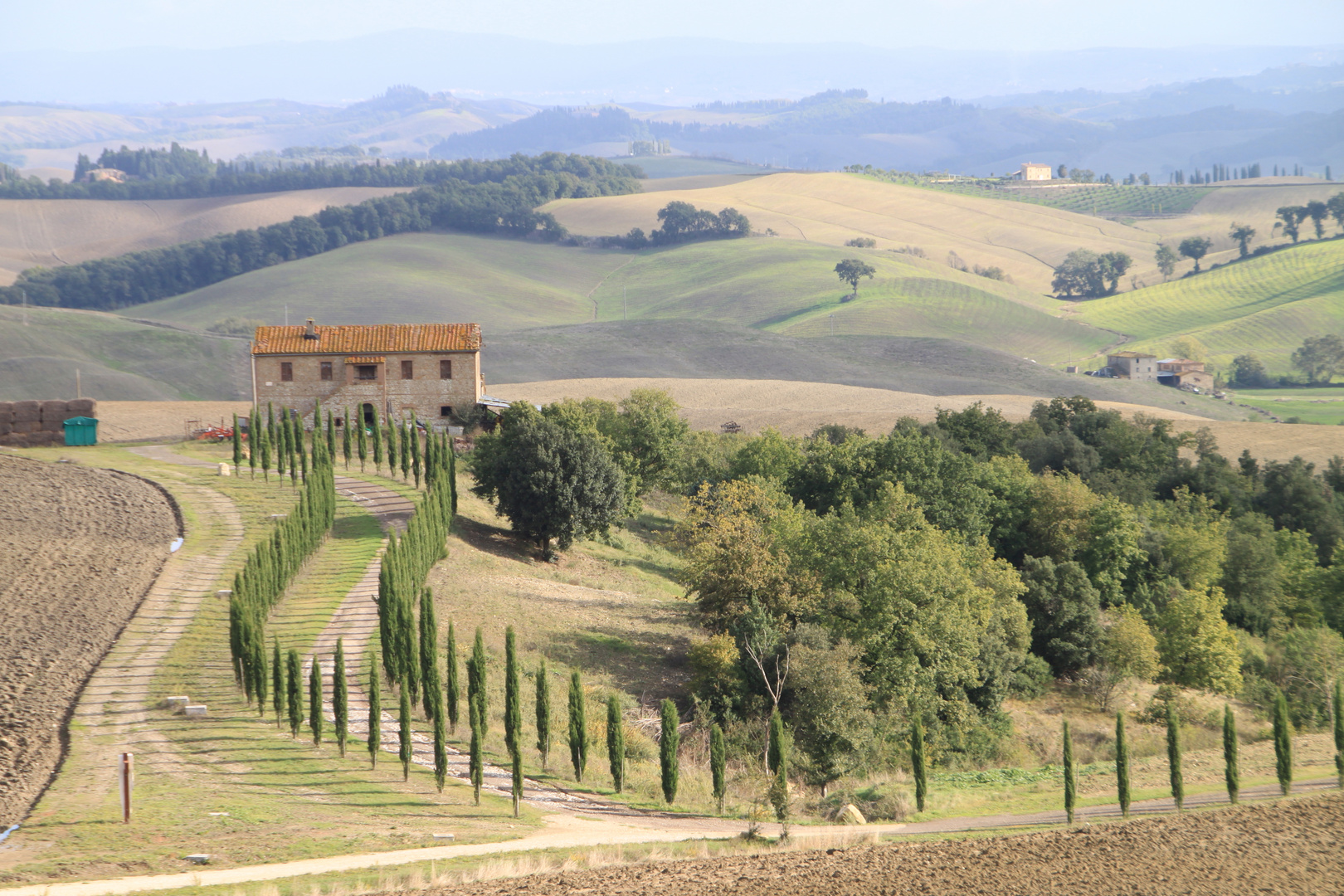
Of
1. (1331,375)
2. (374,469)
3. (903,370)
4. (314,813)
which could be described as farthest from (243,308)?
(314,813)

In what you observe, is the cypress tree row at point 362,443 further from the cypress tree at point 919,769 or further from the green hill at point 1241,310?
the green hill at point 1241,310

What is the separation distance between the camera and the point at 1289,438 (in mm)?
82625

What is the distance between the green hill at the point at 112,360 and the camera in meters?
103

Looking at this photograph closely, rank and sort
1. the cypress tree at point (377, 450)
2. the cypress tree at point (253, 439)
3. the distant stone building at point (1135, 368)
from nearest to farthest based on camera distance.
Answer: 1. the cypress tree at point (253, 439)
2. the cypress tree at point (377, 450)
3. the distant stone building at point (1135, 368)

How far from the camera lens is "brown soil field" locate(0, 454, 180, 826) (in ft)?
83.3

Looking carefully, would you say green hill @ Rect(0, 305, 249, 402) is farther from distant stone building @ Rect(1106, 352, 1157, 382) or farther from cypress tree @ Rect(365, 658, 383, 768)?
distant stone building @ Rect(1106, 352, 1157, 382)

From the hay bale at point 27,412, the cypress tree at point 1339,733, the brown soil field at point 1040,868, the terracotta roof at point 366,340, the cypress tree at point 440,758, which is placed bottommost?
the cypress tree at point 1339,733

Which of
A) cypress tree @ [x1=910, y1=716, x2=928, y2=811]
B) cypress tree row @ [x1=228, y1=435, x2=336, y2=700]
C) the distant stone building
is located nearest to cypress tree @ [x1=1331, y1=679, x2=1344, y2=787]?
cypress tree @ [x1=910, y1=716, x2=928, y2=811]

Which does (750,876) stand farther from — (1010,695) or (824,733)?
(1010,695)

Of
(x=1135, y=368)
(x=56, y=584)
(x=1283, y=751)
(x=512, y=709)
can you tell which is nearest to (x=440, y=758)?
(x=512, y=709)

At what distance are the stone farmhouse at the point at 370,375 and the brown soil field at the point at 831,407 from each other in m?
23.9

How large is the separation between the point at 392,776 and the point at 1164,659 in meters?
34.0

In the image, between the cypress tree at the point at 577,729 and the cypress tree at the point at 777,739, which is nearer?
the cypress tree at the point at 777,739

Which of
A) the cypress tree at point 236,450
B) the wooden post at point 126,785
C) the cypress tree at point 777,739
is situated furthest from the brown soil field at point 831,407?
the wooden post at point 126,785
